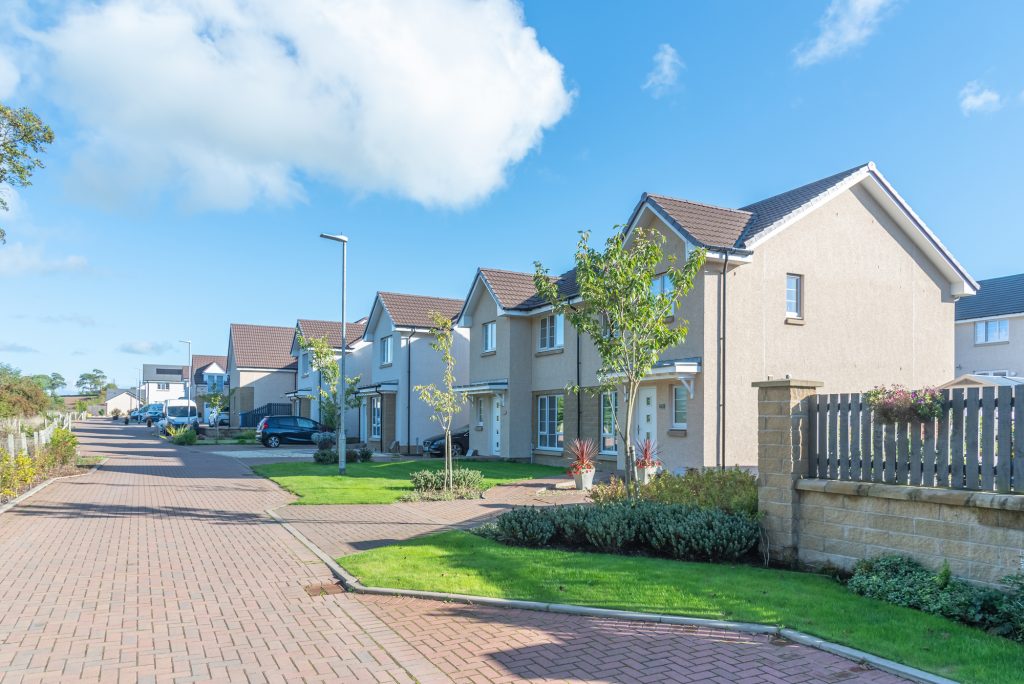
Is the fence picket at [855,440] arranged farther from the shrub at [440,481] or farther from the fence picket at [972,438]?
the shrub at [440,481]

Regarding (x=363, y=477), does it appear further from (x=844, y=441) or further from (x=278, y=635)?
(x=844, y=441)

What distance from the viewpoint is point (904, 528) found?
7906 mm

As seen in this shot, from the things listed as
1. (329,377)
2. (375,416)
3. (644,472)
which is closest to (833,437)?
(644,472)

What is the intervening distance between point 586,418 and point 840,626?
17.6 metres

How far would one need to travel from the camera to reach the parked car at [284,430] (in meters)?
38.2

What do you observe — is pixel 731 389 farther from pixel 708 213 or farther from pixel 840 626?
pixel 840 626

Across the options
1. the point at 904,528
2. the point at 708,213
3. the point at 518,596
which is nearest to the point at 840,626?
the point at 904,528

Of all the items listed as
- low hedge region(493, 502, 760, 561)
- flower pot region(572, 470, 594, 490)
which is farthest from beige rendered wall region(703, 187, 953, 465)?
A: low hedge region(493, 502, 760, 561)

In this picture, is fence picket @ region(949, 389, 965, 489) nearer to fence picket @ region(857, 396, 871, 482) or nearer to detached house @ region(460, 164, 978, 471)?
fence picket @ region(857, 396, 871, 482)

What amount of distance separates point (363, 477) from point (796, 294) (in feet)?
43.7

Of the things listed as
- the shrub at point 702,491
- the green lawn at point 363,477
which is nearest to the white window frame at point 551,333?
the green lawn at point 363,477

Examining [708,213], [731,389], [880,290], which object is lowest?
[731,389]

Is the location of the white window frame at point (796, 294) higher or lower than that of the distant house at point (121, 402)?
higher

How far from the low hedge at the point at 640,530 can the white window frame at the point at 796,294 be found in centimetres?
1205
